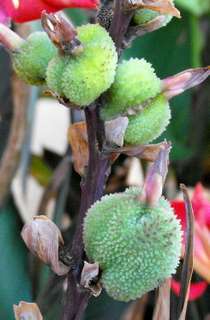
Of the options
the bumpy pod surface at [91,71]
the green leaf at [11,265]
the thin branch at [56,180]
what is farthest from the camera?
the thin branch at [56,180]

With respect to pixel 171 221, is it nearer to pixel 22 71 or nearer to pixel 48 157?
pixel 22 71

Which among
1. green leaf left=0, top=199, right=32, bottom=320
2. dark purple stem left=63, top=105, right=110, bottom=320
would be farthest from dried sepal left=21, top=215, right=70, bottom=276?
green leaf left=0, top=199, right=32, bottom=320

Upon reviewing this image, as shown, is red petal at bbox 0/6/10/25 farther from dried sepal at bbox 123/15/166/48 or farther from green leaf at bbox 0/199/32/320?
green leaf at bbox 0/199/32/320

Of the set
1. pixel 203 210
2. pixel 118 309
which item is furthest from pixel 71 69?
pixel 118 309

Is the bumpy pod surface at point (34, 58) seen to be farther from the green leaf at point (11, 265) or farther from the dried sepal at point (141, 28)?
Answer: the green leaf at point (11, 265)

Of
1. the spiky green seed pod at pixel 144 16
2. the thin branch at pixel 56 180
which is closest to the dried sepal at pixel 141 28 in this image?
the spiky green seed pod at pixel 144 16
